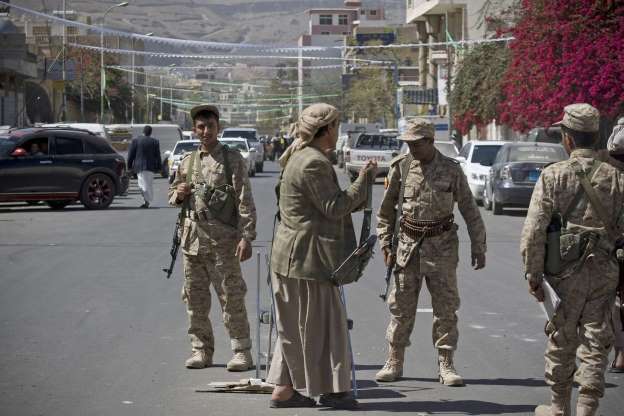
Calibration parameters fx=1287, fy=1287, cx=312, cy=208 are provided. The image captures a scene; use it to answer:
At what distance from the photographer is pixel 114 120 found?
10769 cm

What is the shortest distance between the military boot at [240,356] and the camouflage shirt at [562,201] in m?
2.66

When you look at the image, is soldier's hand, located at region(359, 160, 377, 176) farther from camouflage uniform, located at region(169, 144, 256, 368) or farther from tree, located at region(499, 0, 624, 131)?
tree, located at region(499, 0, 624, 131)

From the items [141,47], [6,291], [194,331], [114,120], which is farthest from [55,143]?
[141,47]

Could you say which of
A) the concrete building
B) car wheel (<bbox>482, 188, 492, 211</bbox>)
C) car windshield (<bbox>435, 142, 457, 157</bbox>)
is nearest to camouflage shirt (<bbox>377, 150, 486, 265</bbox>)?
car wheel (<bbox>482, 188, 492, 211</bbox>)

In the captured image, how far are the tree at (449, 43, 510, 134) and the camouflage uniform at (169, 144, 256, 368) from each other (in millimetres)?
37142

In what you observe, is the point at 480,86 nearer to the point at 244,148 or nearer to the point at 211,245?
the point at 244,148

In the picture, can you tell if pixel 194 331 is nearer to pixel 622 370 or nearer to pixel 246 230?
pixel 246 230

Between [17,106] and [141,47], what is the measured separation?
348ft

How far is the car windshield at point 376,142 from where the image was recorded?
4656cm

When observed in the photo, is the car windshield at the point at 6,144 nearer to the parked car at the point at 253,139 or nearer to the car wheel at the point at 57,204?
the car wheel at the point at 57,204

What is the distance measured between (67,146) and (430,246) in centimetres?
2066

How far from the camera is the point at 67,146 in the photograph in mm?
28141

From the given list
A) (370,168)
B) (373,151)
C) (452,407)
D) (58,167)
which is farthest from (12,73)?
(370,168)

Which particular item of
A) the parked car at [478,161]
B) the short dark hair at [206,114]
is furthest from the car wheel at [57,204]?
the short dark hair at [206,114]
